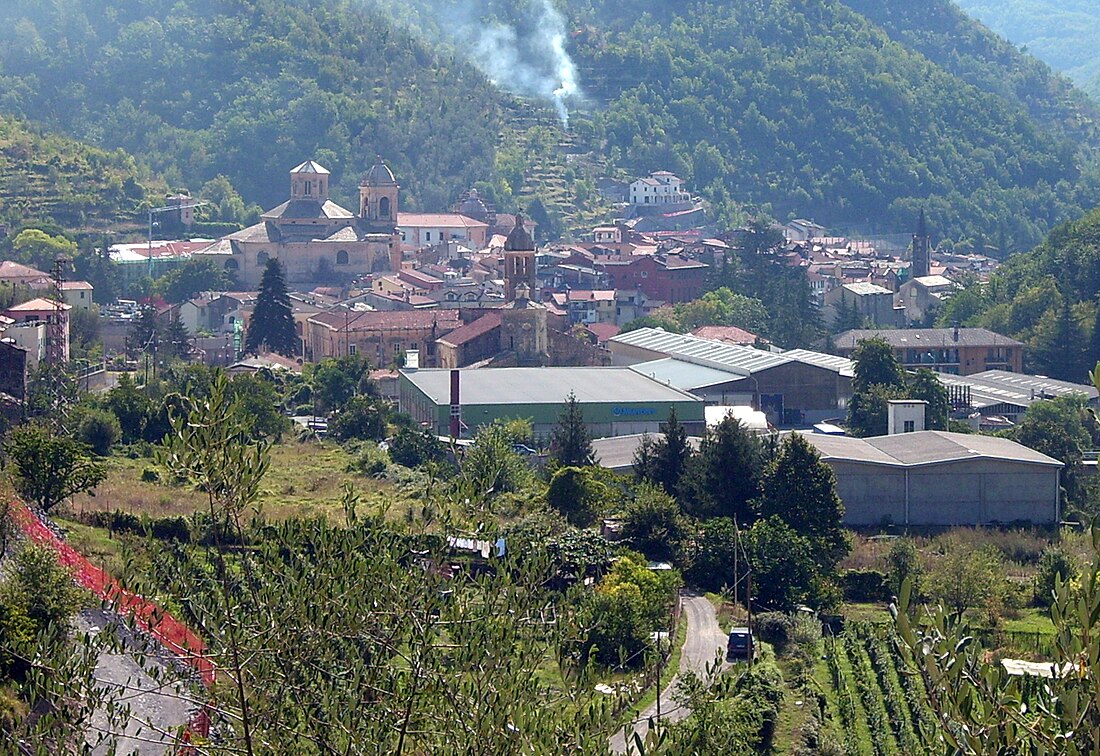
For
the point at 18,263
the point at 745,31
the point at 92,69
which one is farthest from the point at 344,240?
the point at 745,31

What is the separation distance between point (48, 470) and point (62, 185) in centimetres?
4287

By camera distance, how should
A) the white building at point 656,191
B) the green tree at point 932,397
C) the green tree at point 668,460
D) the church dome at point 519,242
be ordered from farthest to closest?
the white building at point 656,191
the church dome at point 519,242
the green tree at point 932,397
the green tree at point 668,460

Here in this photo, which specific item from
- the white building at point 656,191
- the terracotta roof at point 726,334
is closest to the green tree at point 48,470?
the terracotta roof at point 726,334

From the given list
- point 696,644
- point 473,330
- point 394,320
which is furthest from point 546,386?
point 696,644

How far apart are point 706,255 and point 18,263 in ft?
71.6

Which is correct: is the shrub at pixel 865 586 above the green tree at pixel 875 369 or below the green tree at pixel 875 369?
below

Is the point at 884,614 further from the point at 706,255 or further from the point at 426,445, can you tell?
the point at 706,255

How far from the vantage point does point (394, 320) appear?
145 feet

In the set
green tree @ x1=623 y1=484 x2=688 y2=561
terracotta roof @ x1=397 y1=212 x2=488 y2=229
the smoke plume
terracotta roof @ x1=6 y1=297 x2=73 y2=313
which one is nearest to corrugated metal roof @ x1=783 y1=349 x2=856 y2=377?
green tree @ x1=623 y1=484 x2=688 y2=561

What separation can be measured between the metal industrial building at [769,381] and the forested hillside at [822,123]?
43665mm

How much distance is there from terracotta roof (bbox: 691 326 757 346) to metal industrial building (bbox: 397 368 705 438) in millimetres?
11347

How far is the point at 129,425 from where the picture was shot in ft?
97.7

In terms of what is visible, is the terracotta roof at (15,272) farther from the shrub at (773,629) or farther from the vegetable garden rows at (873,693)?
the vegetable garden rows at (873,693)

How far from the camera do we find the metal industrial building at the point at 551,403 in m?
32.2
